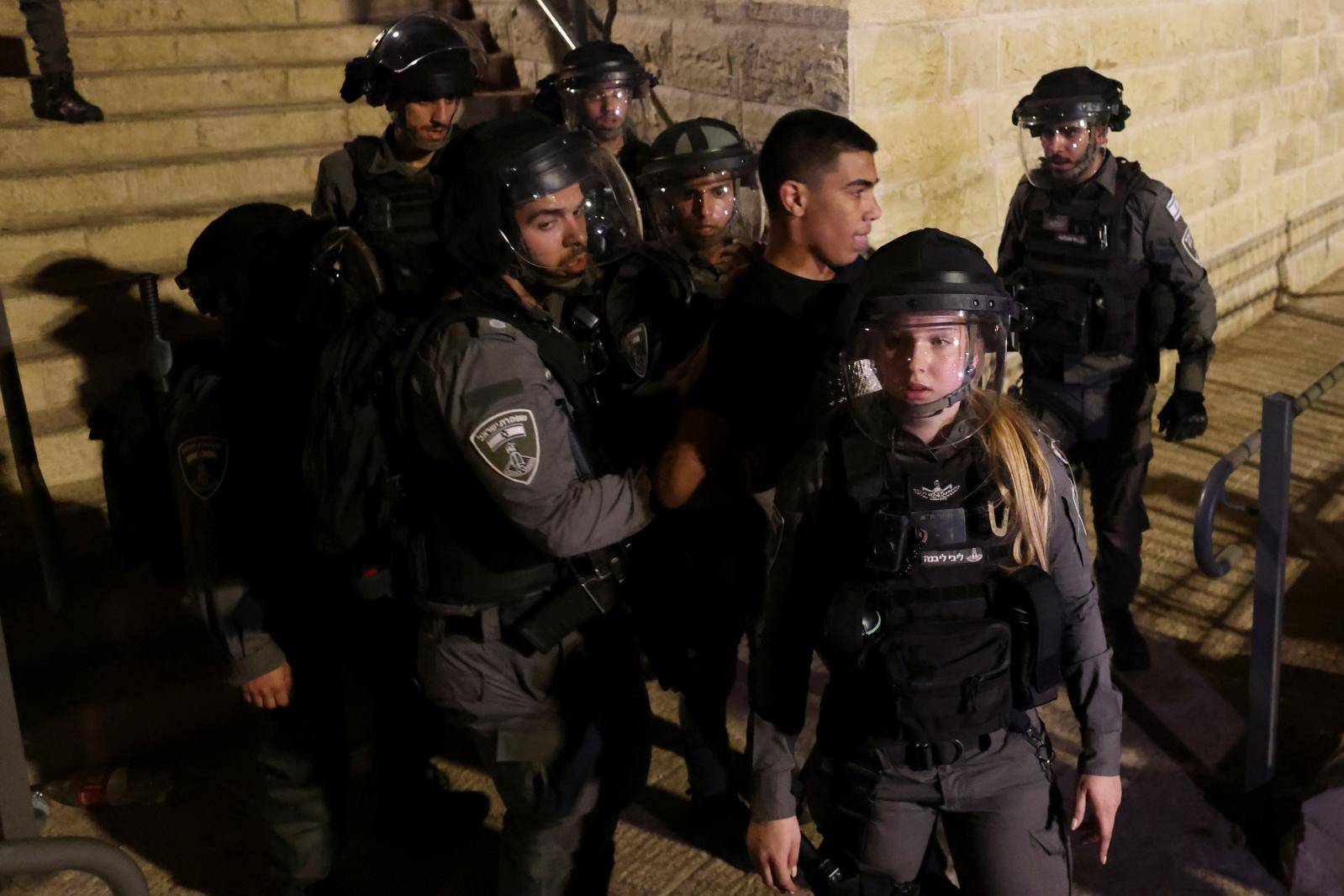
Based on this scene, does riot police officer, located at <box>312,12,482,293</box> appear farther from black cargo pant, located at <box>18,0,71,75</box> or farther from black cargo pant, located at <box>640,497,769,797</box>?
black cargo pant, located at <box>18,0,71,75</box>

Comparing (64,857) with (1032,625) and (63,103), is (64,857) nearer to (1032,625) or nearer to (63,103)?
(1032,625)

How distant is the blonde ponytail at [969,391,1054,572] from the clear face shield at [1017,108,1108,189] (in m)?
2.52

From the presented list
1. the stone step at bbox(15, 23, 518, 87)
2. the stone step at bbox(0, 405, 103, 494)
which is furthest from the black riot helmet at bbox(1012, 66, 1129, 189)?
the stone step at bbox(0, 405, 103, 494)

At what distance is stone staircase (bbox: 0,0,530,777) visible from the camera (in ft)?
15.6

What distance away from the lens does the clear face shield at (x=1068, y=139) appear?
4.67 metres

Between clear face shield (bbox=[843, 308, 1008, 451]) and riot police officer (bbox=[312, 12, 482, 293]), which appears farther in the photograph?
riot police officer (bbox=[312, 12, 482, 293])

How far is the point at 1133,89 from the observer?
725 centimetres

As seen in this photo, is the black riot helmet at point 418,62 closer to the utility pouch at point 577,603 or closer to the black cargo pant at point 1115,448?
the utility pouch at point 577,603

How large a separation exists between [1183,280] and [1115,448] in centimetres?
63

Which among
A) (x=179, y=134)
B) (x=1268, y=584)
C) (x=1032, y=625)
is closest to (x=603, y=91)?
(x=179, y=134)

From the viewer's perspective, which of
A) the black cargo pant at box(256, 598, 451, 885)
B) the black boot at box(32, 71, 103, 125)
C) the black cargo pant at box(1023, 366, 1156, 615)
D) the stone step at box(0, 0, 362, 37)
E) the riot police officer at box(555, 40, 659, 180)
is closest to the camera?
the black cargo pant at box(256, 598, 451, 885)

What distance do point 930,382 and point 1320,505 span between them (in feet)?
14.7

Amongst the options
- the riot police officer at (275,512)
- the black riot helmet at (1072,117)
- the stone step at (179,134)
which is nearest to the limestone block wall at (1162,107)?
the black riot helmet at (1072,117)

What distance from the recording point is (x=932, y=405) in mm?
2463
